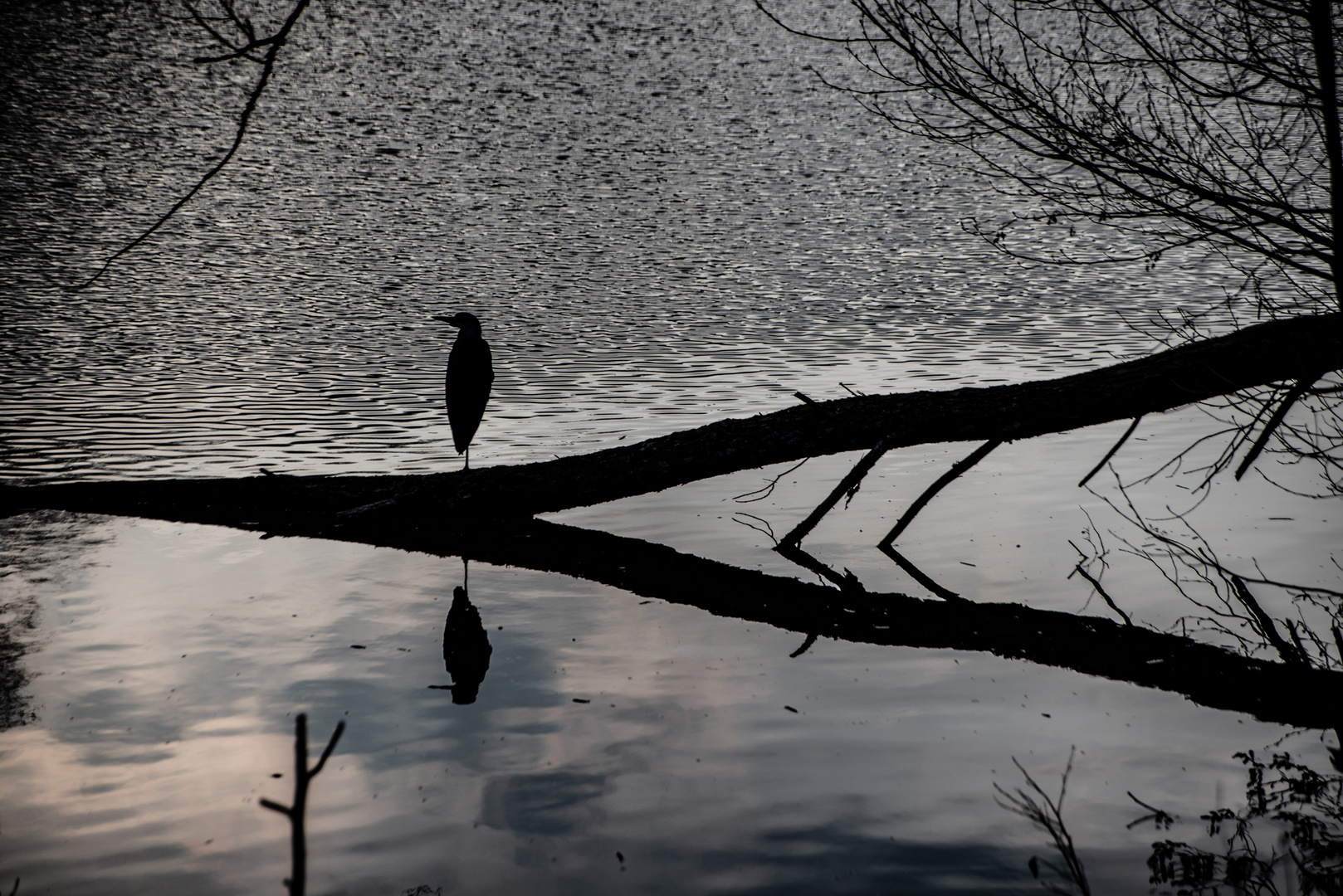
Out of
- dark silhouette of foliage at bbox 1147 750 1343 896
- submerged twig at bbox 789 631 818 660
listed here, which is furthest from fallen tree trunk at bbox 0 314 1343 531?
dark silhouette of foliage at bbox 1147 750 1343 896

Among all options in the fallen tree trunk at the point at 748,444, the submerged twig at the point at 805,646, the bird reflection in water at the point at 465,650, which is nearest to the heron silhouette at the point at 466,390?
the fallen tree trunk at the point at 748,444

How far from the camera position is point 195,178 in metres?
20.8

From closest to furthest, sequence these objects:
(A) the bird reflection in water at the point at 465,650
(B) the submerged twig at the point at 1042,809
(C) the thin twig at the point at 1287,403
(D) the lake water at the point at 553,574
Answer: (B) the submerged twig at the point at 1042,809, (D) the lake water at the point at 553,574, (A) the bird reflection in water at the point at 465,650, (C) the thin twig at the point at 1287,403

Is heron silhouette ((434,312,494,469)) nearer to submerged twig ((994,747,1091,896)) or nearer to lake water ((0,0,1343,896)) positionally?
lake water ((0,0,1343,896))

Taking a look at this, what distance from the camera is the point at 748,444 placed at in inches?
265

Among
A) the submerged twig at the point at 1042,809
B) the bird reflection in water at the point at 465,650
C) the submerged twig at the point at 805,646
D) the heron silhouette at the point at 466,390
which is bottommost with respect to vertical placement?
the submerged twig at the point at 1042,809

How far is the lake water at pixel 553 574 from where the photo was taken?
3.74 m

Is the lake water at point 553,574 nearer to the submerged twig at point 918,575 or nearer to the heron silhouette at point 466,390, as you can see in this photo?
the submerged twig at point 918,575

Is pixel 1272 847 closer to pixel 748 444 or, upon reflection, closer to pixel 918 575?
pixel 918 575

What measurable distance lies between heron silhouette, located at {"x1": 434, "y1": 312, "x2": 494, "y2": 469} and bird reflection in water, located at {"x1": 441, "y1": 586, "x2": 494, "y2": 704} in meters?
2.02

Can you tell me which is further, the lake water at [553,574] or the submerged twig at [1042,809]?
the lake water at [553,574]

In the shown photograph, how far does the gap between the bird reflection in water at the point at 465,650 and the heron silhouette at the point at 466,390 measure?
6.63 ft

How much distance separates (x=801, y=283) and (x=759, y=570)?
904 cm

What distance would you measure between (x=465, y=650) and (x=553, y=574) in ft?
3.84
